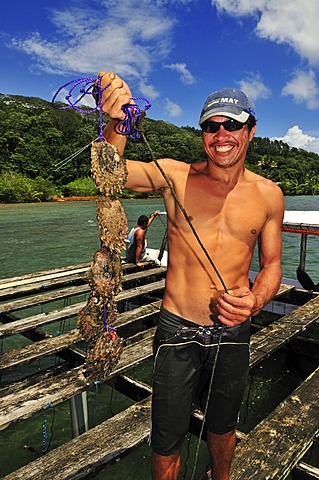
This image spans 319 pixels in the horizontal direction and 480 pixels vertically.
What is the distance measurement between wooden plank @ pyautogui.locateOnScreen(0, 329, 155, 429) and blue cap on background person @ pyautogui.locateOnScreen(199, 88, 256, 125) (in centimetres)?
305

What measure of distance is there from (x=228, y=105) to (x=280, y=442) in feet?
9.33

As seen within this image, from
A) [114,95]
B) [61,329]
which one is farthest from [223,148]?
[61,329]

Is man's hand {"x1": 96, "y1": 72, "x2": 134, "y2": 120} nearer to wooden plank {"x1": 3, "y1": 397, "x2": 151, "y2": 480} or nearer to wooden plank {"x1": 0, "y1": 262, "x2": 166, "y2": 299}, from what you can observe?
wooden plank {"x1": 3, "y1": 397, "x2": 151, "y2": 480}

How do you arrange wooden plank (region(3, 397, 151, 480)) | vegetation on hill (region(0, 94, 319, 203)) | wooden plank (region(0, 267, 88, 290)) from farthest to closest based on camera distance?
vegetation on hill (region(0, 94, 319, 203)) < wooden plank (region(0, 267, 88, 290)) < wooden plank (region(3, 397, 151, 480))

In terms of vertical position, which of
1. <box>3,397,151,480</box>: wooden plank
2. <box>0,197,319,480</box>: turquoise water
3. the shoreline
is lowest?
<box>0,197,319,480</box>: turquoise water

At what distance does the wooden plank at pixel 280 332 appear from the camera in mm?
4750

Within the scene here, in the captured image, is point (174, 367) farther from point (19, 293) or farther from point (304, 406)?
point (19, 293)

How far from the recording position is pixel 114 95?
2.03m

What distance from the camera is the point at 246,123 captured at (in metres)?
2.36

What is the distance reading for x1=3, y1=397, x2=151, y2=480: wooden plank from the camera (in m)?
2.79

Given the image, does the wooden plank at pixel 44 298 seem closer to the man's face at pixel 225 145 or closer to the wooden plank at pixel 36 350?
the wooden plank at pixel 36 350

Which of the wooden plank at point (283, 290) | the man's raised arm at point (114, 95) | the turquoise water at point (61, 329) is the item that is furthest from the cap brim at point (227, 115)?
the wooden plank at point (283, 290)

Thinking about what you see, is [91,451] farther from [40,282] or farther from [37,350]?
[40,282]

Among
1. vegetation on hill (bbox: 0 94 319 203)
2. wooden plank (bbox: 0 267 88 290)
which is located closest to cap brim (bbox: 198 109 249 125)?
wooden plank (bbox: 0 267 88 290)
